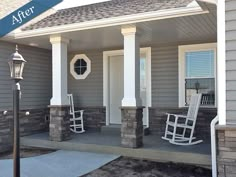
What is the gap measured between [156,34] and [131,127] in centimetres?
213

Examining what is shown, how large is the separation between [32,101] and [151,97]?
3.16 m

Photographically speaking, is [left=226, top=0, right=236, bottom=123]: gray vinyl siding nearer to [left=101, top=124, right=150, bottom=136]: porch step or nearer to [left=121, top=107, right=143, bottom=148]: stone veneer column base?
[left=121, top=107, right=143, bottom=148]: stone veneer column base

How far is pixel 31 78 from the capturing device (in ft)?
25.2

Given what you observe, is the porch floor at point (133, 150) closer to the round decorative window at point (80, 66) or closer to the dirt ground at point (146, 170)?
the dirt ground at point (146, 170)

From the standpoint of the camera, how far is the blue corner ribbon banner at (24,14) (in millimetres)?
6692

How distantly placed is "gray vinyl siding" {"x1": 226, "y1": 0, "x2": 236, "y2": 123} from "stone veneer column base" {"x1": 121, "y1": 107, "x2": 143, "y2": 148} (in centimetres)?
220

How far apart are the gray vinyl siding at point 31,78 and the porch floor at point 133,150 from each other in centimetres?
97

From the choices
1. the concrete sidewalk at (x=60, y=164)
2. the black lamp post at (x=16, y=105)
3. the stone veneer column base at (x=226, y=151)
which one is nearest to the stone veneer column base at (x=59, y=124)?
the concrete sidewalk at (x=60, y=164)

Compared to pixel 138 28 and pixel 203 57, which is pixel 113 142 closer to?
pixel 138 28

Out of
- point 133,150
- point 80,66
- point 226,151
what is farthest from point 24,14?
point 226,151

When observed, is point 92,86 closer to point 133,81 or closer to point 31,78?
point 31,78

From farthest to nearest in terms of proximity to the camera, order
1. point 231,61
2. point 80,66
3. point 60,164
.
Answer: point 80,66 < point 60,164 < point 231,61

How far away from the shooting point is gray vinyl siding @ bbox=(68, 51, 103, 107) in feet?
26.5

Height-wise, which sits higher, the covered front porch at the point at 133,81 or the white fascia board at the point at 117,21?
the white fascia board at the point at 117,21
